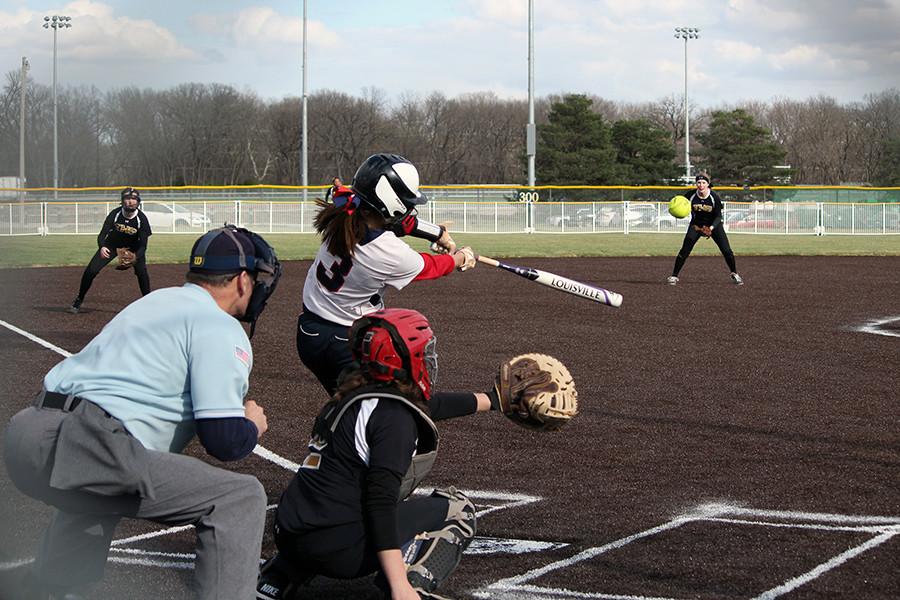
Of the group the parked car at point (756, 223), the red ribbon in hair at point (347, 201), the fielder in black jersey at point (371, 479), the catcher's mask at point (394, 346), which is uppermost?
the parked car at point (756, 223)

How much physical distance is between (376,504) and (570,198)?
4219 cm

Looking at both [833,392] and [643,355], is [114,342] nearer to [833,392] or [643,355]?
[833,392]

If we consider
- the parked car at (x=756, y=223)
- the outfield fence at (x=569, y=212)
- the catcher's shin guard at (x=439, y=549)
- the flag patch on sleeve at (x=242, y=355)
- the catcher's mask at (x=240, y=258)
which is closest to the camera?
the flag patch on sleeve at (x=242, y=355)

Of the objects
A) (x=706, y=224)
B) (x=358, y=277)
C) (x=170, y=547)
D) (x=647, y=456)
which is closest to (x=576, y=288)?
(x=647, y=456)

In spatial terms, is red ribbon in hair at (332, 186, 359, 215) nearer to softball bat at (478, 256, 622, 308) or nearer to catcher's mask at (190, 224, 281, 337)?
softball bat at (478, 256, 622, 308)

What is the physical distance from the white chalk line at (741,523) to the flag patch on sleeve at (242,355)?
1489 millimetres

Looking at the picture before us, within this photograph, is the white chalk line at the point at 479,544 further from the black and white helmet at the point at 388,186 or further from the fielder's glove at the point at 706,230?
the fielder's glove at the point at 706,230

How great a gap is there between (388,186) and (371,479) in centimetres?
206

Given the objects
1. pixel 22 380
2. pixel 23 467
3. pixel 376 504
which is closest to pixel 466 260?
pixel 376 504

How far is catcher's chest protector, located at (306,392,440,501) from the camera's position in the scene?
3861 mm

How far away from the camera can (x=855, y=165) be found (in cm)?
589

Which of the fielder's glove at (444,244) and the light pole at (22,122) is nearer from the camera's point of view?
the light pole at (22,122)

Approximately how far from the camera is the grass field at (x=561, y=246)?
1106 inches

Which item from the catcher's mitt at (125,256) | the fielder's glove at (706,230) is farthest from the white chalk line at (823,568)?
the fielder's glove at (706,230)
